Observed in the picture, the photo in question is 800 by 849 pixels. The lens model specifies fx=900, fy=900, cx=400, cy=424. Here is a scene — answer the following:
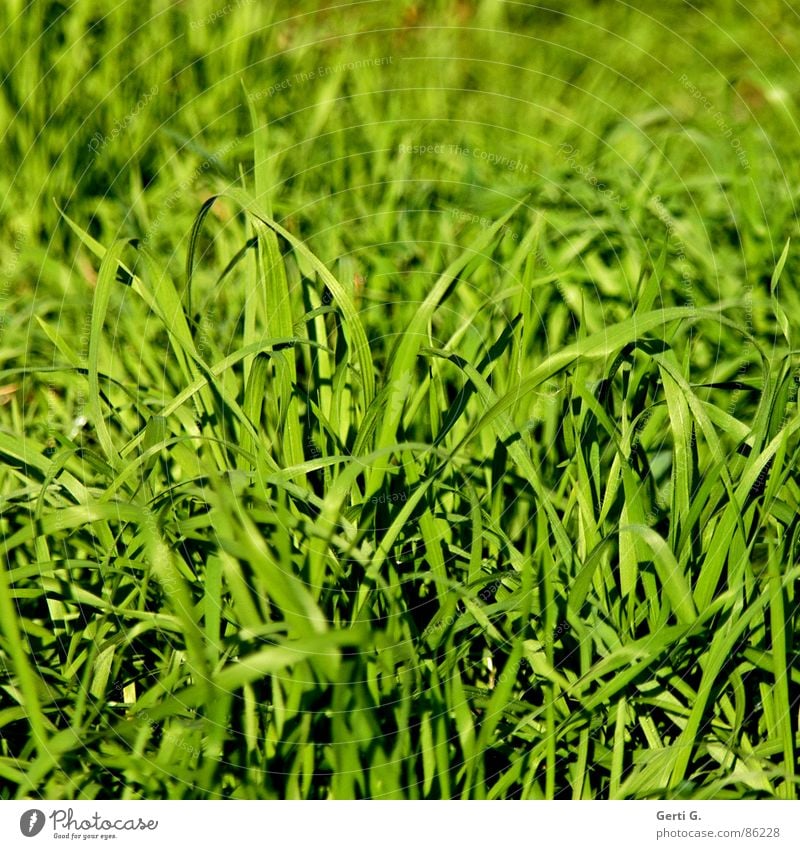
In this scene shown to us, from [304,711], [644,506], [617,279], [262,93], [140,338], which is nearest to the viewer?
[304,711]

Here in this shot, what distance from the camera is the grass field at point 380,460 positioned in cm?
79

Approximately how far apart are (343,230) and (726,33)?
3.55 feet

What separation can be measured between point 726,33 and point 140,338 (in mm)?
1444

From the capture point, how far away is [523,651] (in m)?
0.85

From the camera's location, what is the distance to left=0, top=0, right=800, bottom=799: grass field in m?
0.79

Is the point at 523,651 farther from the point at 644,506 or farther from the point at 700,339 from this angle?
the point at 700,339

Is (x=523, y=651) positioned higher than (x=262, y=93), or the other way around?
(x=262, y=93)

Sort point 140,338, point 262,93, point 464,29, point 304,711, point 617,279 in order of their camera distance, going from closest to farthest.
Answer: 1. point 304,711
2. point 140,338
3. point 617,279
4. point 262,93
5. point 464,29

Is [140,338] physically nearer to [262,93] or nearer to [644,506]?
[262,93]

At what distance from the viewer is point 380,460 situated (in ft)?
3.06

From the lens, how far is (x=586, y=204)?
139 cm

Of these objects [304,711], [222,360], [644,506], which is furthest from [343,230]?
[304,711]

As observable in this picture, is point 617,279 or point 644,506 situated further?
point 617,279
